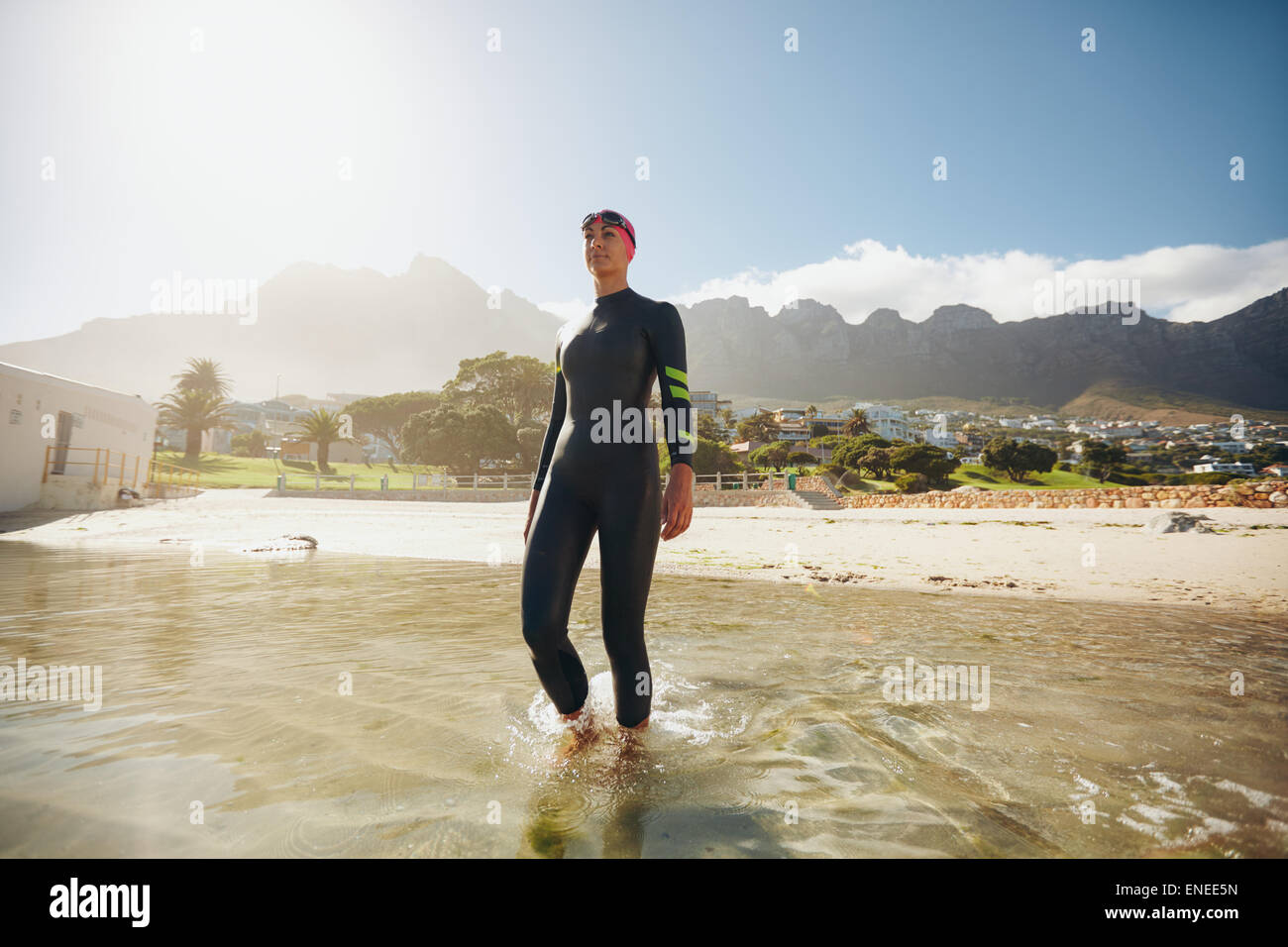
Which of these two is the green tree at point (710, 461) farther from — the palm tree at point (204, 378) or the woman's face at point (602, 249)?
the palm tree at point (204, 378)

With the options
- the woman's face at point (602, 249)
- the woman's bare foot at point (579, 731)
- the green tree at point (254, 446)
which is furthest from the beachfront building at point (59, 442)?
the green tree at point (254, 446)

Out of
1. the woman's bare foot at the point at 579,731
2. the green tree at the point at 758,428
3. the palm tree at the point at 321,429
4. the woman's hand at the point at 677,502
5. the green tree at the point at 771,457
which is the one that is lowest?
the woman's bare foot at the point at 579,731

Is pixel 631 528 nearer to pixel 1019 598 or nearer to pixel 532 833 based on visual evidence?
pixel 532 833

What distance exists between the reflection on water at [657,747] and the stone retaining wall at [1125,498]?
17.1 m

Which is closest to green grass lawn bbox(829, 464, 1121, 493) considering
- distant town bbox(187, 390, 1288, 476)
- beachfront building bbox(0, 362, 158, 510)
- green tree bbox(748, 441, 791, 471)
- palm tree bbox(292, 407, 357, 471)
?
distant town bbox(187, 390, 1288, 476)

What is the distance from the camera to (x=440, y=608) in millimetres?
5621

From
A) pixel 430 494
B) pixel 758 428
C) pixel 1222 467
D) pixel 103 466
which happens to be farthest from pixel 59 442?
pixel 1222 467

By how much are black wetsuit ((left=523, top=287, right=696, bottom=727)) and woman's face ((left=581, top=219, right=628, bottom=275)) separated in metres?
0.16

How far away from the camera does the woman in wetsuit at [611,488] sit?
233 cm

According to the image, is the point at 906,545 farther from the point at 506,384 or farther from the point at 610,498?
the point at 506,384

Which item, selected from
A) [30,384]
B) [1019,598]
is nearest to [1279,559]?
[1019,598]

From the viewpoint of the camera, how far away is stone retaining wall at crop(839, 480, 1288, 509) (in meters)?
16.1

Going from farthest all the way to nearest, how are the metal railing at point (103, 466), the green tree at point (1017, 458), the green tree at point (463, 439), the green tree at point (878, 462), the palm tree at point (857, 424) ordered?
1. the palm tree at point (857, 424)
2. the green tree at point (1017, 458)
3. the green tree at point (878, 462)
4. the green tree at point (463, 439)
5. the metal railing at point (103, 466)

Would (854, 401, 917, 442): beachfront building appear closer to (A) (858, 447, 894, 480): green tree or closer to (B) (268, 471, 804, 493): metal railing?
(A) (858, 447, 894, 480): green tree
